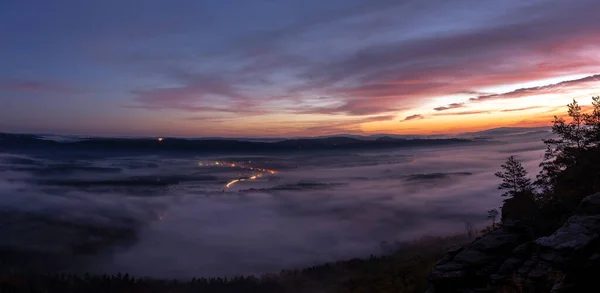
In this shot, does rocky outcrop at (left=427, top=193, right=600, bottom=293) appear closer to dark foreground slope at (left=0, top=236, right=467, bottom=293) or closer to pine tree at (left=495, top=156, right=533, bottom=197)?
pine tree at (left=495, top=156, right=533, bottom=197)

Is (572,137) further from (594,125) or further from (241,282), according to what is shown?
(241,282)

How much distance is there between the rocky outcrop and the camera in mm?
23141

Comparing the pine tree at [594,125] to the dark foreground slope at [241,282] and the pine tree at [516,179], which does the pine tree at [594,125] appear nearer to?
the pine tree at [516,179]

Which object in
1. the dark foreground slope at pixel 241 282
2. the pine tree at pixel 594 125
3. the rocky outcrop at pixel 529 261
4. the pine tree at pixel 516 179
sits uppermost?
the pine tree at pixel 594 125

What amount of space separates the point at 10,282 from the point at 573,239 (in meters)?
195

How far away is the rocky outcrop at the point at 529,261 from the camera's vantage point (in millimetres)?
23141

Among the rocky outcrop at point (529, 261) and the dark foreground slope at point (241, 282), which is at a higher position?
the rocky outcrop at point (529, 261)

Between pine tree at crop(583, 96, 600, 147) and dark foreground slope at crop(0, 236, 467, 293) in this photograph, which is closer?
pine tree at crop(583, 96, 600, 147)

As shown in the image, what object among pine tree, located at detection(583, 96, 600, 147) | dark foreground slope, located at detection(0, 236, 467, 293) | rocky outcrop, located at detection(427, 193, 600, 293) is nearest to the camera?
rocky outcrop, located at detection(427, 193, 600, 293)

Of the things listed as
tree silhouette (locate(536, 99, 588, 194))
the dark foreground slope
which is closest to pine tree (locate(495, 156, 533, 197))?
tree silhouette (locate(536, 99, 588, 194))

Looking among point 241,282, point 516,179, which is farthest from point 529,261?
point 241,282

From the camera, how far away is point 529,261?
30.0 metres

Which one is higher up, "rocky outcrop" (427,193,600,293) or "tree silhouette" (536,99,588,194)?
"tree silhouette" (536,99,588,194)

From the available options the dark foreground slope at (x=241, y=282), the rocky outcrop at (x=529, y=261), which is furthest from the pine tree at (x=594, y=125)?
the dark foreground slope at (x=241, y=282)
